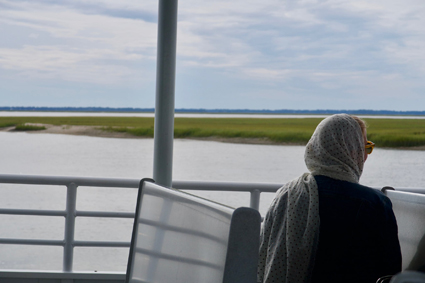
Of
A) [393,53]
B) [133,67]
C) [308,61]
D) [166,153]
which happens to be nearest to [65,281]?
[166,153]

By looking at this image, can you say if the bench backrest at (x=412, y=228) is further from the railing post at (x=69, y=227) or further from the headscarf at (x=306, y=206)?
the railing post at (x=69, y=227)

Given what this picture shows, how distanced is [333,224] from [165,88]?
1363 millimetres

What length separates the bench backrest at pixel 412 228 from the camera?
1583 millimetres

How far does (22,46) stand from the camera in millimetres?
67750

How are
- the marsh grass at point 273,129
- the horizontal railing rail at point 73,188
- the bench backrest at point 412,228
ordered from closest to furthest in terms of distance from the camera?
the bench backrest at point 412,228, the horizontal railing rail at point 73,188, the marsh grass at point 273,129

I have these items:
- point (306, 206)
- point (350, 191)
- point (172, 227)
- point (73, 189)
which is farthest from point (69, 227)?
point (350, 191)

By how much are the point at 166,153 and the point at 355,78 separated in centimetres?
8175

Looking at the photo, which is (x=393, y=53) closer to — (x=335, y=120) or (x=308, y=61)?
(x=308, y=61)

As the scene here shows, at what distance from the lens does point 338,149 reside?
56.3 inches

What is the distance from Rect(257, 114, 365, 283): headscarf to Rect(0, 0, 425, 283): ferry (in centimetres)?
15

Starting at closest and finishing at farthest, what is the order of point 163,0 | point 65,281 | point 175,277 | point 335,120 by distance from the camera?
point 175,277 → point 335,120 → point 163,0 → point 65,281

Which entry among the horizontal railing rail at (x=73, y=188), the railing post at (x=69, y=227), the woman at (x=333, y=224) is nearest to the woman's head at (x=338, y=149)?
the woman at (x=333, y=224)

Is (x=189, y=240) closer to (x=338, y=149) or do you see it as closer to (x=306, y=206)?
(x=306, y=206)

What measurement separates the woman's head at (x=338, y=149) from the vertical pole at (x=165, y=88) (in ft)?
3.80
